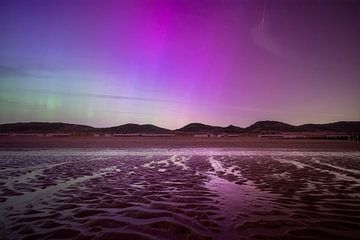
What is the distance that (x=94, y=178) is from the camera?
14008mm

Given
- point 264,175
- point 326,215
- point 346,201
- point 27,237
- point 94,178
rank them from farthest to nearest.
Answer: point 264,175
point 94,178
point 346,201
point 326,215
point 27,237

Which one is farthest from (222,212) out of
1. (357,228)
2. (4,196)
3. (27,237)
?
(4,196)

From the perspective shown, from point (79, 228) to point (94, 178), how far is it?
25.8 ft

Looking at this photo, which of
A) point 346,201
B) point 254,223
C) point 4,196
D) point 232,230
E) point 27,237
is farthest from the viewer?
point 4,196

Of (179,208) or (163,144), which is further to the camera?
(163,144)

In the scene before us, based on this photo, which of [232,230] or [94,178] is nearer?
[232,230]

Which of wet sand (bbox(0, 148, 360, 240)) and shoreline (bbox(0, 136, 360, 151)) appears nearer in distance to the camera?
wet sand (bbox(0, 148, 360, 240))

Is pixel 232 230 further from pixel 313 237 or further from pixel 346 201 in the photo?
pixel 346 201

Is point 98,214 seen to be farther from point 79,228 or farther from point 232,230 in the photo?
point 232,230

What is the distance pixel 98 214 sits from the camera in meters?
7.51

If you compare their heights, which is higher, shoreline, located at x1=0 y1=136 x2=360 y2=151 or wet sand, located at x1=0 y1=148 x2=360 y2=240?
shoreline, located at x1=0 y1=136 x2=360 y2=151

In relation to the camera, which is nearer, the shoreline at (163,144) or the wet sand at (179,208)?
the wet sand at (179,208)

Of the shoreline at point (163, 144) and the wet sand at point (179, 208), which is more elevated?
the shoreline at point (163, 144)

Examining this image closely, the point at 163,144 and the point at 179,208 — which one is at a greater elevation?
the point at 163,144
